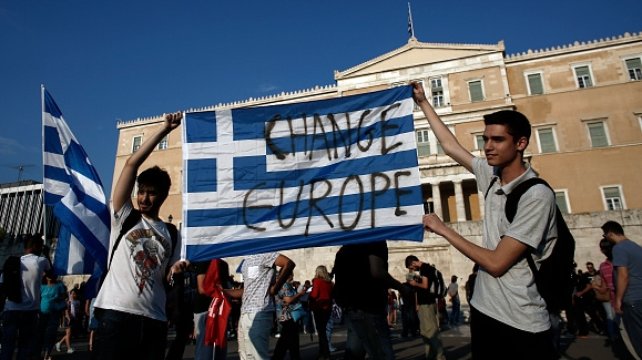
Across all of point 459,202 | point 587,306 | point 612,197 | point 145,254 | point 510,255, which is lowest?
point 587,306

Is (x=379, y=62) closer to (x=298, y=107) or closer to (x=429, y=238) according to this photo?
(x=429, y=238)

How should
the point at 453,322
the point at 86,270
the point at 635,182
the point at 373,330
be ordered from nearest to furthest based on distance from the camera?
the point at 373,330
the point at 86,270
the point at 453,322
the point at 635,182

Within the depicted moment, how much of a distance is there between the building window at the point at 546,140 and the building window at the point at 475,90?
189 inches

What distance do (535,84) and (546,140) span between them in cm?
436

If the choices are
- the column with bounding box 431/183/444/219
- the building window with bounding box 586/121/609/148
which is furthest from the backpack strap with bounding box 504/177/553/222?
the building window with bounding box 586/121/609/148

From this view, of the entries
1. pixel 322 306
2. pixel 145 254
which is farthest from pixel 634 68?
pixel 145 254

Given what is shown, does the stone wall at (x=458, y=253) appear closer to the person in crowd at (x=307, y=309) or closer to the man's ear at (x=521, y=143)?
the person in crowd at (x=307, y=309)

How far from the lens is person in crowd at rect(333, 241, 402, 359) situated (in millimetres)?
3705

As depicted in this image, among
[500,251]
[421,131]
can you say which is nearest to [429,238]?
[421,131]

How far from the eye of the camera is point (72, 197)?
4297mm

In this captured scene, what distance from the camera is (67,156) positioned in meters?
4.68

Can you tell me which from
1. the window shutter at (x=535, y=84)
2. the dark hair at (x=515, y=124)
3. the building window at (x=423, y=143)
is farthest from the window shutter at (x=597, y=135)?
the dark hair at (x=515, y=124)

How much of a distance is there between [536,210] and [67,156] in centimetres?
479

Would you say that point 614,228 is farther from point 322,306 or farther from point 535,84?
point 535,84
